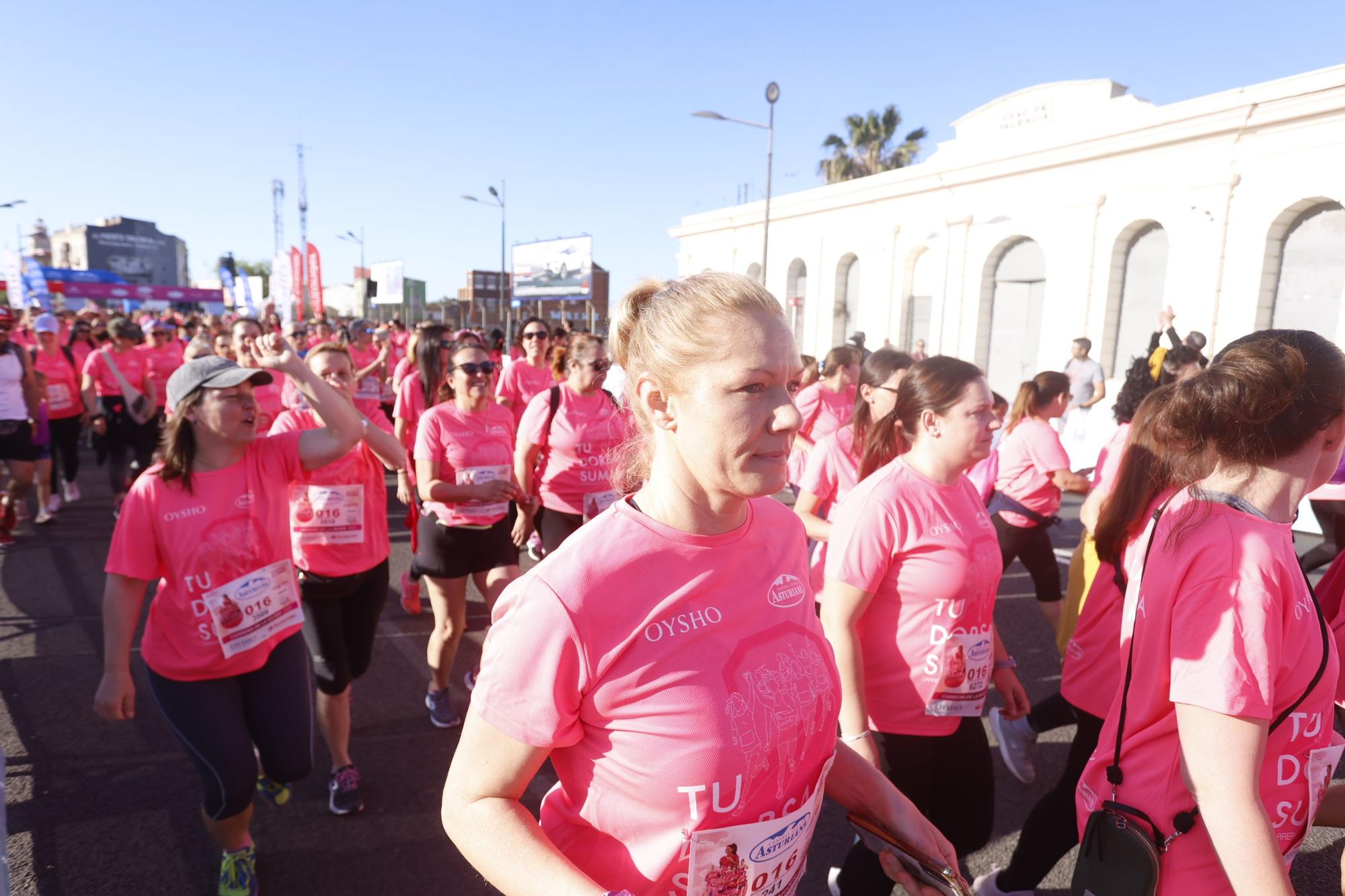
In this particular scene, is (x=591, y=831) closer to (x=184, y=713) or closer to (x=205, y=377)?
(x=184, y=713)

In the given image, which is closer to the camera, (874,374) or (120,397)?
(874,374)

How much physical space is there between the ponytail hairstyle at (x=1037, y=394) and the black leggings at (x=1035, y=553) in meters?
0.65

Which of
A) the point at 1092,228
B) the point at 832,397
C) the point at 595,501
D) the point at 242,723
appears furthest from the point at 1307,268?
the point at 242,723

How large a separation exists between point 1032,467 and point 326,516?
4.04 meters

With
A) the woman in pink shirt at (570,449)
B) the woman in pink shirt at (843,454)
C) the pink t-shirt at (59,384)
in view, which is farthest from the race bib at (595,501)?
the pink t-shirt at (59,384)

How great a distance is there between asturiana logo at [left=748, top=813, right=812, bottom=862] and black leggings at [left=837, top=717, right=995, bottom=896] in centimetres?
106

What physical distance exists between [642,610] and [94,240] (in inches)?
4717

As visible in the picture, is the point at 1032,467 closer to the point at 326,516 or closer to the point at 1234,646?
the point at 1234,646

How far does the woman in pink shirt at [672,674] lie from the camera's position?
120 centimetres

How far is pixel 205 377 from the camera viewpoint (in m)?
2.68

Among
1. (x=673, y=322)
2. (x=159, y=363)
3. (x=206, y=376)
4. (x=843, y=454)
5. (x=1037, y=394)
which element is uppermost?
(x=673, y=322)

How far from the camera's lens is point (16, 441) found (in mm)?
6930

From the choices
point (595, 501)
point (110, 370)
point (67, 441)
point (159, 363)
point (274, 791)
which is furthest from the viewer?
point (159, 363)

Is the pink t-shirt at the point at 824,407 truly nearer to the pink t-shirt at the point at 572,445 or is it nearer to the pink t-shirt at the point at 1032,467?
the pink t-shirt at the point at 1032,467
